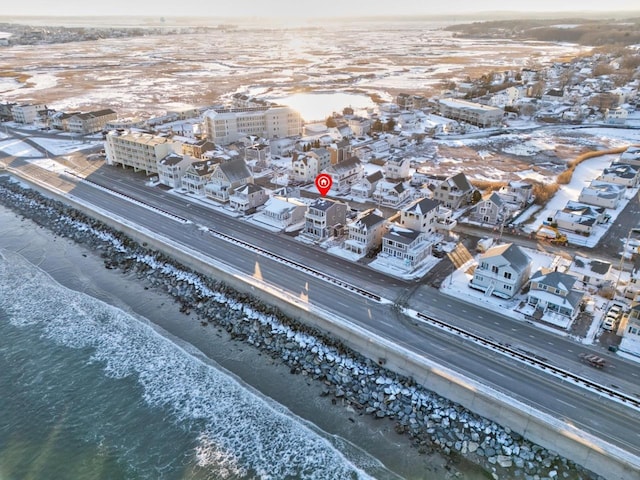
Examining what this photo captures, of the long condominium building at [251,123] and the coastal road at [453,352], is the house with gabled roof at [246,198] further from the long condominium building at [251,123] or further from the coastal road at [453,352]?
the long condominium building at [251,123]

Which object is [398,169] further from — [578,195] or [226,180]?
[226,180]

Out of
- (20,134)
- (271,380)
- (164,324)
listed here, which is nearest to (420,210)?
(271,380)

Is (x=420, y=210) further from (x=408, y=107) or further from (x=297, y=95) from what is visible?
(x=297, y=95)

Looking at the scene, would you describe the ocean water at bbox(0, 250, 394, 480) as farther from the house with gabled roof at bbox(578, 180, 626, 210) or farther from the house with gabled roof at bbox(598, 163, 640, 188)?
the house with gabled roof at bbox(598, 163, 640, 188)

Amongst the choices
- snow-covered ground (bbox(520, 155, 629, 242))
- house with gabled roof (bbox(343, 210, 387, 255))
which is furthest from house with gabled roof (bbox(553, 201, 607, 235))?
house with gabled roof (bbox(343, 210, 387, 255))

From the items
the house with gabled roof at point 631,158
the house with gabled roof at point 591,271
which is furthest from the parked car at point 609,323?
the house with gabled roof at point 631,158

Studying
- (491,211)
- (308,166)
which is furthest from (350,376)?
(308,166)
